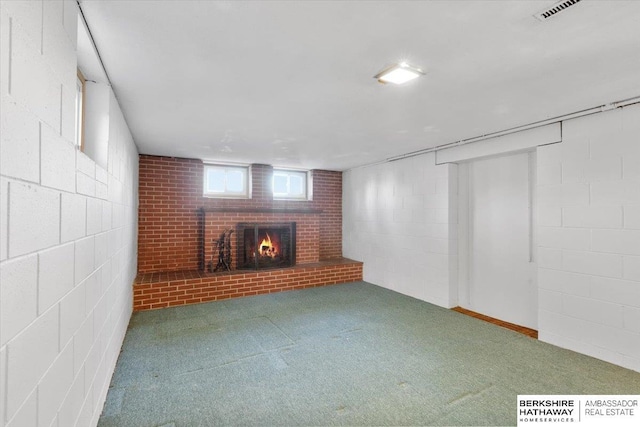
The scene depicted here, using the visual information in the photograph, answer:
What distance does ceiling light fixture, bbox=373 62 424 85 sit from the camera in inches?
79.7

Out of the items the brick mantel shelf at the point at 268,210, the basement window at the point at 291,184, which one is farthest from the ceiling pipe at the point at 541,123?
the basement window at the point at 291,184

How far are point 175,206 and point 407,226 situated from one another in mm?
3953

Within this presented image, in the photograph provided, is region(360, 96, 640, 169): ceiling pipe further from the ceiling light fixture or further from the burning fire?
the burning fire

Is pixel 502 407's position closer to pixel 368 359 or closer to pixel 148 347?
pixel 368 359

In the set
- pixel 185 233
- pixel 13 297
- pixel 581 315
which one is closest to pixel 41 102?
pixel 13 297

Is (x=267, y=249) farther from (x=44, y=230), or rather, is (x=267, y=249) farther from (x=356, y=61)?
(x=44, y=230)

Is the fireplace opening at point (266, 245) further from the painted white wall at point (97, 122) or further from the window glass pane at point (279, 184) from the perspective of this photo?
the painted white wall at point (97, 122)

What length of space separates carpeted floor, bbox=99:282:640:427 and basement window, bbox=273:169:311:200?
9.51ft

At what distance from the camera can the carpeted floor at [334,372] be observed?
2.07 meters

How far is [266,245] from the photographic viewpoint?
18.9 ft

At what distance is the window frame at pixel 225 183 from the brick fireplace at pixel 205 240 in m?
0.12

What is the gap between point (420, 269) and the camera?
4.88m

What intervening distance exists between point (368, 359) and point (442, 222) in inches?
97.7

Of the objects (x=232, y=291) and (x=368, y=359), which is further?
(x=232, y=291)
